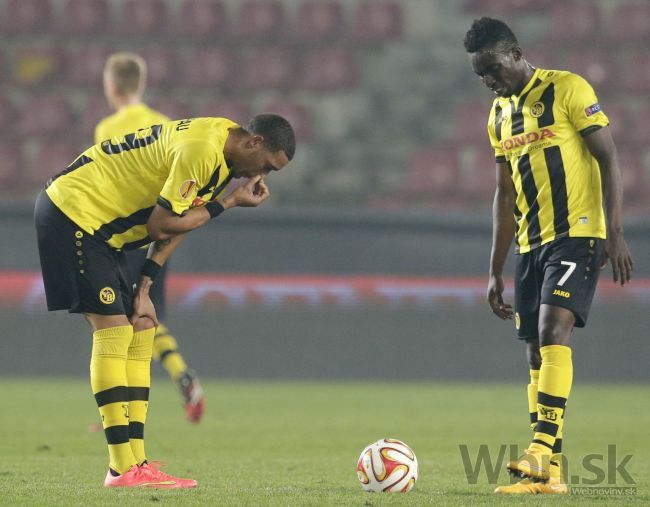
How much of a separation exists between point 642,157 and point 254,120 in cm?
1025

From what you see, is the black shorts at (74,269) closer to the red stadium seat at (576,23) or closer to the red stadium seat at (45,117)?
the red stadium seat at (45,117)

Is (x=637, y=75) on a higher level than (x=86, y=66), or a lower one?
lower

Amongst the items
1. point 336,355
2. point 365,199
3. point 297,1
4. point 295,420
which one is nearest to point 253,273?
point 336,355

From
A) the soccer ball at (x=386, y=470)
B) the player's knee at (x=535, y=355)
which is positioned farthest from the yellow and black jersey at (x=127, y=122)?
the soccer ball at (x=386, y=470)

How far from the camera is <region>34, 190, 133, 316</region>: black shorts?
455 centimetres

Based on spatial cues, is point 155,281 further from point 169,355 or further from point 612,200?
point 612,200

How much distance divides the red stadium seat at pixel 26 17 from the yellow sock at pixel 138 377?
11.3 meters

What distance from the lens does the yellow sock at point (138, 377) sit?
484 centimetres

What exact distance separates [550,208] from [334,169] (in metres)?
9.75

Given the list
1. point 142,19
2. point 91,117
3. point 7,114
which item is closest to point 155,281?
point 91,117

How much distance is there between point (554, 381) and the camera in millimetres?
4477

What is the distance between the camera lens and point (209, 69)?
587 inches

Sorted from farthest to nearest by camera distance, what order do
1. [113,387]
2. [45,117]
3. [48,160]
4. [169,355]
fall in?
[45,117], [48,160], [169,355], [113,387]

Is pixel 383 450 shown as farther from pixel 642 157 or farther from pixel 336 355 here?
pixel 642 157
